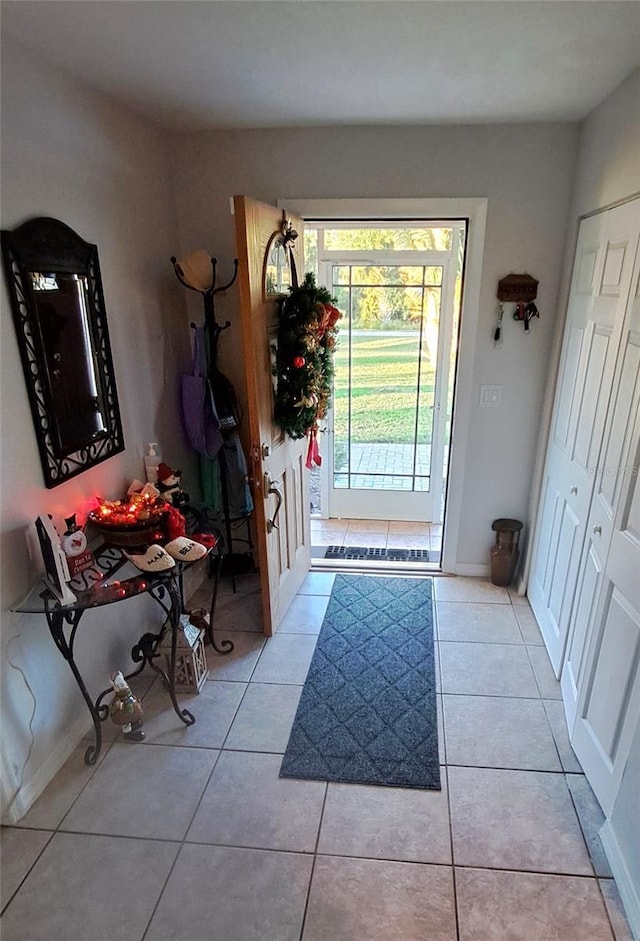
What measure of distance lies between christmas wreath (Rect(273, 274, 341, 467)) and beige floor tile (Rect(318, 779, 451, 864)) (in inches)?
62.1

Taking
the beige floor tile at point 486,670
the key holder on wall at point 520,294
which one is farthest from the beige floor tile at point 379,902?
the key holder on wall at point 520,294

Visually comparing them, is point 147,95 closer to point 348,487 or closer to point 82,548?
point 82,548

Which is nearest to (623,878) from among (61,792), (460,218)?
(61,792)

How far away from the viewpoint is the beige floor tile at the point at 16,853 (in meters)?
1.57

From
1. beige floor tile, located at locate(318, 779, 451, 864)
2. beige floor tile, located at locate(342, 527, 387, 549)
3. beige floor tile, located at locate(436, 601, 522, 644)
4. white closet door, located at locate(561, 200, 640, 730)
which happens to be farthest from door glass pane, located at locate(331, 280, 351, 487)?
beige floor tile, located at locate(318, 779, 451, 864)

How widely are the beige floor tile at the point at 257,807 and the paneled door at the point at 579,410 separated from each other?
4.20ft

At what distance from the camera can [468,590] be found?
120 inches

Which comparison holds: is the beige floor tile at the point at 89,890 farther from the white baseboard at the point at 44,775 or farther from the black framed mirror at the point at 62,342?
the black framed mirror at the point at 62,342

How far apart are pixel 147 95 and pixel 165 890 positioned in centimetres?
275

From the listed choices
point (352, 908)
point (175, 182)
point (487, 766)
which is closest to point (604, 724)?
point (487, 766)

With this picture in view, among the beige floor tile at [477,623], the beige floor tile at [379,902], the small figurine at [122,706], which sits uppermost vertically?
the small figurine at [122,706]

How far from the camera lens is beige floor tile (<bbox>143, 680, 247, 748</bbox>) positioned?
6.81ft

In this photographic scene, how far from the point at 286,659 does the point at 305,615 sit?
0.37m

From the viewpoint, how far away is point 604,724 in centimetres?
172
